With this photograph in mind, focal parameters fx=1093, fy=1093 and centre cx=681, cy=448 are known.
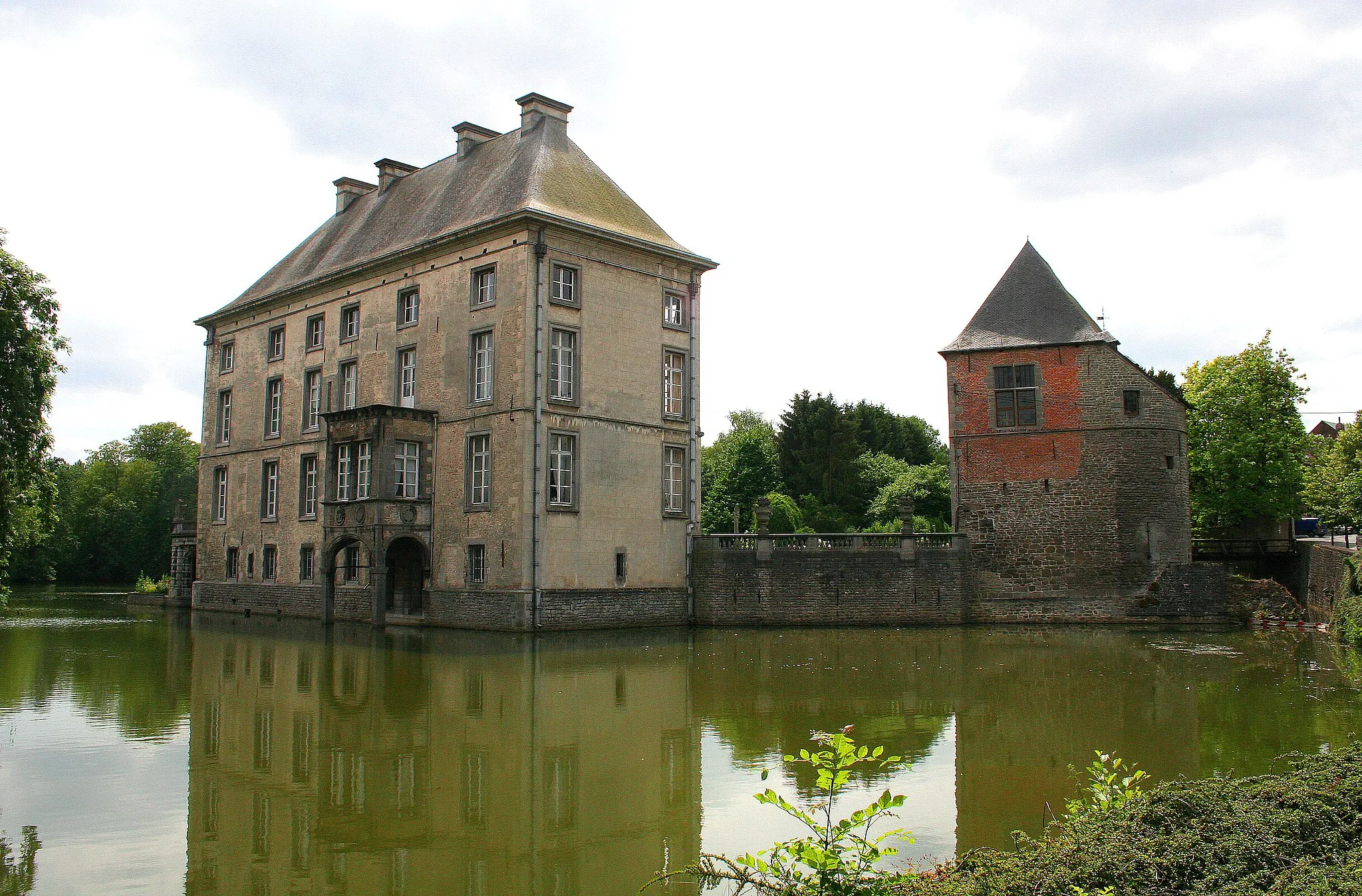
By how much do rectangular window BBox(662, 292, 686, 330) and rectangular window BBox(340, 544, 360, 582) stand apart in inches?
430

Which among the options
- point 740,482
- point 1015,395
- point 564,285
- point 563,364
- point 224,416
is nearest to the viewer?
point 563,364

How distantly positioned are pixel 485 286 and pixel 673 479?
7.11 metres

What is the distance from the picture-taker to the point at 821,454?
54.1 meters

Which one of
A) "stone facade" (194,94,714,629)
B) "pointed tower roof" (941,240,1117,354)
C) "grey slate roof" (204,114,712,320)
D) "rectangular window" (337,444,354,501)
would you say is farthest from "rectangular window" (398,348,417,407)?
"pointed tower roof" (941,240,1117,354)

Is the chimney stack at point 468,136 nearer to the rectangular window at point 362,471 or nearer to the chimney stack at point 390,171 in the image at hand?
the chimney stack at point 390,171

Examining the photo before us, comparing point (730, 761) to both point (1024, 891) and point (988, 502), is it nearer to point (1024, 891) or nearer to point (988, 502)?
point (1024, 891)

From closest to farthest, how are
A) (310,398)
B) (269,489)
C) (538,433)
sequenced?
(538,433), (310,398), (269,489)

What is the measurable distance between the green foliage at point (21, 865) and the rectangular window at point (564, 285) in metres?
20.4

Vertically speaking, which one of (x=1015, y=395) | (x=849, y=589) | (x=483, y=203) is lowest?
(x=849, y=589)

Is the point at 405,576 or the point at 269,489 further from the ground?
the point at 269,489

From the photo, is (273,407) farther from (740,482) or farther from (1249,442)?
(1249,442)

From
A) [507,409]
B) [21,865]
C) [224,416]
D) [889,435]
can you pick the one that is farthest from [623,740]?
[889,435]

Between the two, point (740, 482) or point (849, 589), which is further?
point (740, 482)

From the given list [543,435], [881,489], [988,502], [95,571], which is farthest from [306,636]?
[95,571]
